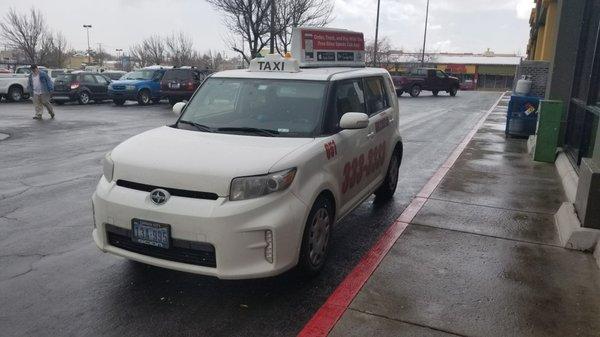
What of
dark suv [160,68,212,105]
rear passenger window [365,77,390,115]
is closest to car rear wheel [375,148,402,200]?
rear passenger window [365,77,390,115]

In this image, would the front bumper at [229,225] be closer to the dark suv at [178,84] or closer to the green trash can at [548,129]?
the green trash can at [548,129]

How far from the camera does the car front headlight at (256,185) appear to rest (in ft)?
11.9

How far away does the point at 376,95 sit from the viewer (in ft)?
20.0

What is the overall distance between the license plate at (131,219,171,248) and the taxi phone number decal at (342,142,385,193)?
184cm

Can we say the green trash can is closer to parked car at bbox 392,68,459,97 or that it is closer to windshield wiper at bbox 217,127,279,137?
windshield wiper at bbox 217,127,279,137

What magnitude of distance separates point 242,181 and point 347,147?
4.99 ft

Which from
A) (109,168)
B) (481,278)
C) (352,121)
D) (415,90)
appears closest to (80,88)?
(415,90)

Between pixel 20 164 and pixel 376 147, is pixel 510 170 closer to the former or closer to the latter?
pixel 376 147

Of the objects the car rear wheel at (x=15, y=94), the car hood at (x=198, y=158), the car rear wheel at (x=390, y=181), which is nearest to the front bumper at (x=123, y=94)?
the car rear wheel at (x=15, y=94)

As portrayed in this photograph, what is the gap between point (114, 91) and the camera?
23719 mm

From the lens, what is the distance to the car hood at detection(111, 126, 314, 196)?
12.0ft

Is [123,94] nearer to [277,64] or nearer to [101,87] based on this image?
[101,87]

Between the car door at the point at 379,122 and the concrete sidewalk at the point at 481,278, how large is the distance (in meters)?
0.75

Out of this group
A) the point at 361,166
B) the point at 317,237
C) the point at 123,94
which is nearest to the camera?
the point at 317,237
